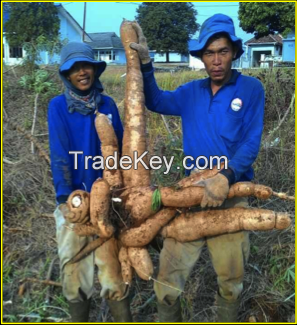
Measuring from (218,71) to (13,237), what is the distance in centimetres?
225

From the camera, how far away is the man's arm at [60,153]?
209 cm

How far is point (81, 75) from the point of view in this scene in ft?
6.98

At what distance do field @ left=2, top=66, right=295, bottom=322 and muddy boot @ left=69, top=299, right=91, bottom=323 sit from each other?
357mm

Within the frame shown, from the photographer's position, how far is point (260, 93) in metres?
2.19

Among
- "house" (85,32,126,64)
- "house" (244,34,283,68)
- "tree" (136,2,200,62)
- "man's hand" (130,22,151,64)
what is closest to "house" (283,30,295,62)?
"tree" (136,2,200,62)

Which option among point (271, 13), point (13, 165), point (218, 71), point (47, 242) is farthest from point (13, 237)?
point (271, 13)

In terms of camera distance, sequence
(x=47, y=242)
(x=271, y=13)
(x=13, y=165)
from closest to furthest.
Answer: (x=47, y=242) → (x=13, y=165) → (x=271, y=13)

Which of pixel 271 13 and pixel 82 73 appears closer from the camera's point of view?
pixel 82 73

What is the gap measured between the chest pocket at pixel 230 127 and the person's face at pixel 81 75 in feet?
2.51

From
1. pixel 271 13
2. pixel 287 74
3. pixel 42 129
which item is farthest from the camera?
pixel 271 13

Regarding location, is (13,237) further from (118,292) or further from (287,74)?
(287,74)

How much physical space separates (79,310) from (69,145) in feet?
3.06

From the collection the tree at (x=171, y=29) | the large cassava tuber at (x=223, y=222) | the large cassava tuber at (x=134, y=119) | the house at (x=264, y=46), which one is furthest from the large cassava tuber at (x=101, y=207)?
the house at (x=264, y=46)

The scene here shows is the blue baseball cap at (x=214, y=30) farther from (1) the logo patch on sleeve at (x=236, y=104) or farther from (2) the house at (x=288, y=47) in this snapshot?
(2) the house at (x=288, y=47)
